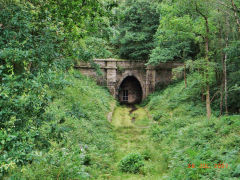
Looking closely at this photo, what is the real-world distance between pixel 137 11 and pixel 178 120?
1507 cm

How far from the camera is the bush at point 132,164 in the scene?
803cm

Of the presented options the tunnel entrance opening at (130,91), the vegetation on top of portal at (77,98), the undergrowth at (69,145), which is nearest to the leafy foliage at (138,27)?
the tunnel entrance opening at (130,91)

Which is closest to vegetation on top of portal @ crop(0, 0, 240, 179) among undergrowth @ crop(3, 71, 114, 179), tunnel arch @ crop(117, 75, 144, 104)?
undergrowth @ crop(3, 71, 114, 179)

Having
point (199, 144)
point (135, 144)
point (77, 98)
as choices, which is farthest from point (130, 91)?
point (199, 144)

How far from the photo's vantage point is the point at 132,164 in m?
8.20

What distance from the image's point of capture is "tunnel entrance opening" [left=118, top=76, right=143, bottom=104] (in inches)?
1045

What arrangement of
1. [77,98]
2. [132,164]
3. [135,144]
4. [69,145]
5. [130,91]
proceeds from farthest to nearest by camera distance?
[130,91]
[77,98]
[135,144]
[132,164]
[69,145]

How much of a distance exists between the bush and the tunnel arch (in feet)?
59.1

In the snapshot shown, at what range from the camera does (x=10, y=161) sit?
2.91 meters

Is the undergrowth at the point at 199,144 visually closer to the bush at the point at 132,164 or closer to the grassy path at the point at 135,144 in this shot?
the grassy path at the point at 135,144

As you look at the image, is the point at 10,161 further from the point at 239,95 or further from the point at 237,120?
the point at 239,95

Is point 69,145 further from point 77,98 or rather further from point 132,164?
point 77,98

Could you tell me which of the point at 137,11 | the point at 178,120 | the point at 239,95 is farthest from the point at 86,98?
the point at 137,11

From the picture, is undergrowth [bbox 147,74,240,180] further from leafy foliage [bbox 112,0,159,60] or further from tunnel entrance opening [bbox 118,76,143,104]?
tunnel entrance opening [bbox 118,76,143,104]
